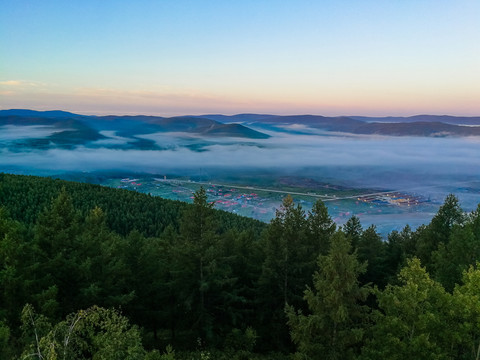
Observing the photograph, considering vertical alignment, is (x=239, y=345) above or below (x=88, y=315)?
below

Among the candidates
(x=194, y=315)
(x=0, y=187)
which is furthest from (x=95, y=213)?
(x=0, y=187)

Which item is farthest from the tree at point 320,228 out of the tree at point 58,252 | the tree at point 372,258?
the tree at point 58,252

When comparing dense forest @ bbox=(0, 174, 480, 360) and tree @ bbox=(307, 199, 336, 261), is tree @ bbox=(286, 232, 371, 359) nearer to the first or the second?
dense forest @ bbox=(0, 174, 480, 360)

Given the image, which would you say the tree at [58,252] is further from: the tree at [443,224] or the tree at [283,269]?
the tree at [443,224]

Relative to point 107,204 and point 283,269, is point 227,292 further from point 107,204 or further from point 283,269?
point 107,204

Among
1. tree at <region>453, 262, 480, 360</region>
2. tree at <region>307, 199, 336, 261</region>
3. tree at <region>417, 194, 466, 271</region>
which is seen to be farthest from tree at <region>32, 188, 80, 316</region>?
tree at <region>417, 194, 466, 271</region>

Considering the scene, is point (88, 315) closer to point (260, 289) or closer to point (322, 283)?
point (322, 283)
